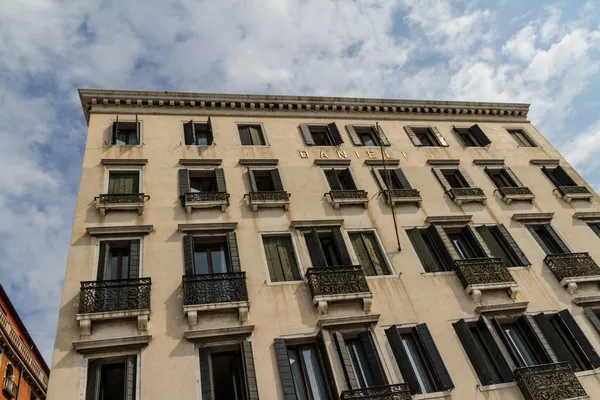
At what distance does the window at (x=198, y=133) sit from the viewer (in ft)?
57.8

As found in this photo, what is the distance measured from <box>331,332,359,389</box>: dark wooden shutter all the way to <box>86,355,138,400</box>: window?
552cm

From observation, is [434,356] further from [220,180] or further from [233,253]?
[220,180]

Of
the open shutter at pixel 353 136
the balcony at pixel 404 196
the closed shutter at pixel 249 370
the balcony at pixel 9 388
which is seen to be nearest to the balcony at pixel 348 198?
the balcony at pixel 404 196

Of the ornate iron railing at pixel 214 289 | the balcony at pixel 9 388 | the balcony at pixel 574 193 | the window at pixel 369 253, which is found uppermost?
the balcony at pixel 9 388

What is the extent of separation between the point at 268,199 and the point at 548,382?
10699 mm

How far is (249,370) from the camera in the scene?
10.8 meters

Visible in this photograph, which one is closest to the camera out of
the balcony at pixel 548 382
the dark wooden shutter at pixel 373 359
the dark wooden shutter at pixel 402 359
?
the dark wooden shutter at pixel 402 359

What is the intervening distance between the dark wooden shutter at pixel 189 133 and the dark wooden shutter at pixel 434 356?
1171 centimetres

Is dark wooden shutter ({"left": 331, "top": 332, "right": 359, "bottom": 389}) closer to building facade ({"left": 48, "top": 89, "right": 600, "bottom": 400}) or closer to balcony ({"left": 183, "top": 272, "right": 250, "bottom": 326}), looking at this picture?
building facade ({"left": 48, "top": 89, "right": 600, "bottom": 400})

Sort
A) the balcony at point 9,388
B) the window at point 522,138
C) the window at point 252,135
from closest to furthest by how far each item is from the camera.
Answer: the window at point 252,135
the window at point 522,138
the balcony at point 9,388

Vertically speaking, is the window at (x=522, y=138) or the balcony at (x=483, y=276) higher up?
the window at (x=522, y=138)

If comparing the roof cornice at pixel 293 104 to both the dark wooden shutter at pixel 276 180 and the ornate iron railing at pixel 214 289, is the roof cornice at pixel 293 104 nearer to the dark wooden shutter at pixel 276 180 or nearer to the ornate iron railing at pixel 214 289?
the dark wooden shutter at pixel 276 180

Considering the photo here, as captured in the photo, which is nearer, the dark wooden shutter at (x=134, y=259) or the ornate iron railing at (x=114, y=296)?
the ornate iron railing at (x=114, y=296)

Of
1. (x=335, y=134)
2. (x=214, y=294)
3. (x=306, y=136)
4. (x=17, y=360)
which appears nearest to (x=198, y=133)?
(x=306, y=136)
